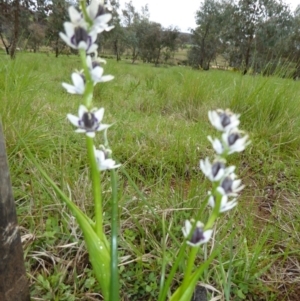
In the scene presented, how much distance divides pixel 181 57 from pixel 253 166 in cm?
2864

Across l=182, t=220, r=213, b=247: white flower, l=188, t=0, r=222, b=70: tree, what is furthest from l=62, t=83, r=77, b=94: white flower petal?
l=188, t=0, r=222, b=70: tree

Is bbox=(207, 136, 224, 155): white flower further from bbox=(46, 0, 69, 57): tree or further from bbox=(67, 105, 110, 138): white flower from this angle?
bbox=(46, 0, 69, 57): tree

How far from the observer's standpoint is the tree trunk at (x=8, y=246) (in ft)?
1.79

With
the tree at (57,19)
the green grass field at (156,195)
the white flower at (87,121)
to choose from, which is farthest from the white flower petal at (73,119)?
the tree at (57,19)

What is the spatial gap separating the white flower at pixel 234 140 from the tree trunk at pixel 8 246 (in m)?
0.40

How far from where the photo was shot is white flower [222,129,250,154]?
1.20ft

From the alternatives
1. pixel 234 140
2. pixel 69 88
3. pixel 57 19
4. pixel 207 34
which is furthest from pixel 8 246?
pixel 207 34

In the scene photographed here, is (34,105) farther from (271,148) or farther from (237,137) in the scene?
(237,137)

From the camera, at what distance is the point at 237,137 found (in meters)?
0.37

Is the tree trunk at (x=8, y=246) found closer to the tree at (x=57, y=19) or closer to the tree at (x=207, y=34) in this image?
the tree at (x=57, y=19)

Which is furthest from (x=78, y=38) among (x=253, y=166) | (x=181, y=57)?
(x=181, y=57)

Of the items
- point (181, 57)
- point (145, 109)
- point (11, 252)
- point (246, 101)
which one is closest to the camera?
point (11, 252)

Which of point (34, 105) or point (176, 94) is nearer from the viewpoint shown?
point (34, 105)

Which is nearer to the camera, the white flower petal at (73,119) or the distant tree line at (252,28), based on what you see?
the white flower petal at (73,119)
